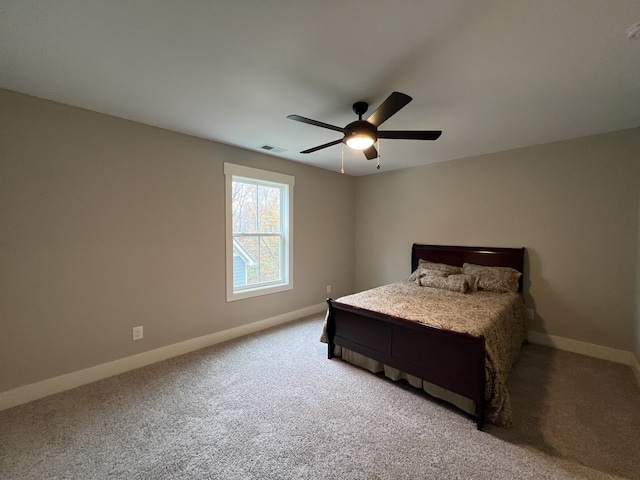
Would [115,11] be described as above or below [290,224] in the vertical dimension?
above

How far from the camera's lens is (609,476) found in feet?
4.91

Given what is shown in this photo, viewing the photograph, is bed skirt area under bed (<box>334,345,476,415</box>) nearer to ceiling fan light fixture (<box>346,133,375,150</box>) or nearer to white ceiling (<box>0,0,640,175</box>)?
ceiling fan light fixture (<box>346,133,375,150</box>)

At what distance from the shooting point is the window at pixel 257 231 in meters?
3.45

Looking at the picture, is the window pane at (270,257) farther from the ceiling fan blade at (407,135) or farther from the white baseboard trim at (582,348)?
the white baseboard trim at (582,348)

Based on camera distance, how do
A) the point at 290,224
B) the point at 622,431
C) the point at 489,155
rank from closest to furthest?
the point at 622,431, the point at 489,155, the point at 290,224

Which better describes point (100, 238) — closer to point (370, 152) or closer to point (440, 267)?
point (370, 152)

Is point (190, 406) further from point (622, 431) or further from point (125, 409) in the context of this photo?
point (622, 431)

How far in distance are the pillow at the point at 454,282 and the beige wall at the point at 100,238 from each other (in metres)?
2.45

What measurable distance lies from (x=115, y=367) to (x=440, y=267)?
3.94 meters

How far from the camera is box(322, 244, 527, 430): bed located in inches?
74.8

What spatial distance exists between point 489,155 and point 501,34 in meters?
2.56

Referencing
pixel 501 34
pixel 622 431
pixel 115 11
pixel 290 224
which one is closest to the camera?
pixel 115 11

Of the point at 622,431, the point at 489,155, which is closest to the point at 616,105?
the point at 489,155

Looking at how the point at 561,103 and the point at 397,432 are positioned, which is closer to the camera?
the point at 397,432
